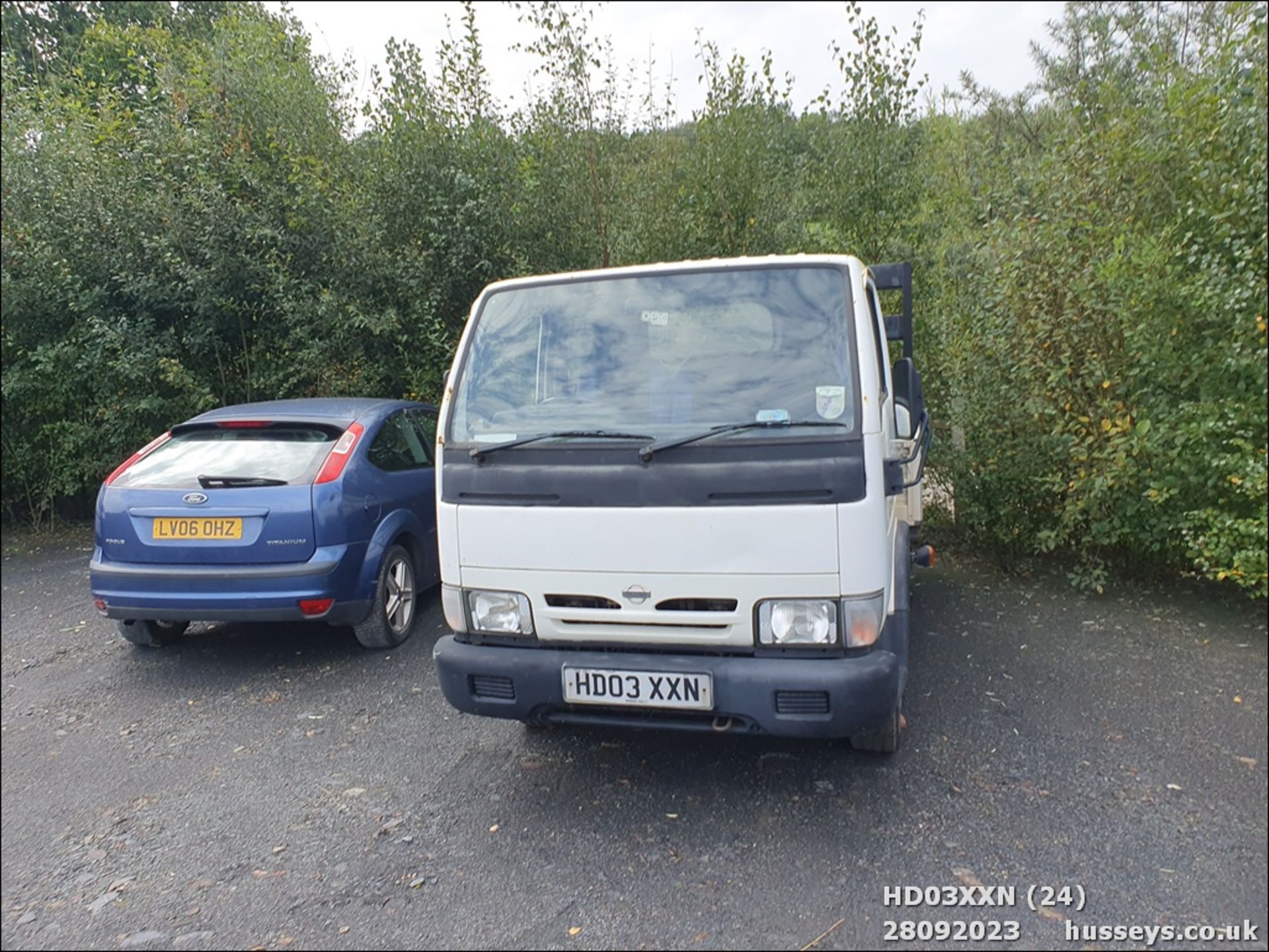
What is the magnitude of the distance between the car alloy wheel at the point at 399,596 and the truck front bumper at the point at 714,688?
215 cm

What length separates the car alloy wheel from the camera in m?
5.71

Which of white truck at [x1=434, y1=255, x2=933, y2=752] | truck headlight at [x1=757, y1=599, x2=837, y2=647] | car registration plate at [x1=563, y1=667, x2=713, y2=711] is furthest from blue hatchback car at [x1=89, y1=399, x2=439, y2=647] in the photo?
truck headlight at [x1=757, y1=599, x2=837, y2=647]

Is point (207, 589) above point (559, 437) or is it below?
below

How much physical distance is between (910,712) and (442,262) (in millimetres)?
7085

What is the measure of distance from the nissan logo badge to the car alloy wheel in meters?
2.69

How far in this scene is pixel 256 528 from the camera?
4.98 m

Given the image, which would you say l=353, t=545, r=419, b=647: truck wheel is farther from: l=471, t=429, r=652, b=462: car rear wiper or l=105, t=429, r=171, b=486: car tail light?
l=471, t=429, r=652, b=462: car rear wiper

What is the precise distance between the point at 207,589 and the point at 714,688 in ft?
10.5

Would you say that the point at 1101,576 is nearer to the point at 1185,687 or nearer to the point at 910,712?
the point at 1185,687

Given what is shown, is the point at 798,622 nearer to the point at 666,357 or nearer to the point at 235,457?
the point at 666,357

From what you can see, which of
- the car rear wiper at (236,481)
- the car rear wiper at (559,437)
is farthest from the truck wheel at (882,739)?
the car rear wiper at (236,481)

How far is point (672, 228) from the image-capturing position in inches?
360

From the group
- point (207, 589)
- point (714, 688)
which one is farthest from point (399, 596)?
point (714, 688)

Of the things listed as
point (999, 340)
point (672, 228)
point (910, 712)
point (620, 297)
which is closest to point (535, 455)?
point (620, 297)
